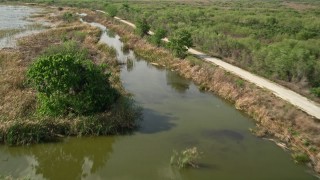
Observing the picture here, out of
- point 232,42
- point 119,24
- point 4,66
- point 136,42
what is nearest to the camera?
point 4,66

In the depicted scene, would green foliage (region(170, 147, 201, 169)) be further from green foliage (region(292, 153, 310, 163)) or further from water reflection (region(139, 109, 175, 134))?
green foliage (region(292, 153, 310, 163))

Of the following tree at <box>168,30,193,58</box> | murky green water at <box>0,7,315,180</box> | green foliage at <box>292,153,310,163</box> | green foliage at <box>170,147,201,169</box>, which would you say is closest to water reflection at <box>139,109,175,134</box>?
murky green water at <box>0,7,315,180</box>

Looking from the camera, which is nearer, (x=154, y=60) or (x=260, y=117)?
(x=260, y=117)

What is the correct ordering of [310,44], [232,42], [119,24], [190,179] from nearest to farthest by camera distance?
[190,179] < [310,44] < [232,42] < [119,24]

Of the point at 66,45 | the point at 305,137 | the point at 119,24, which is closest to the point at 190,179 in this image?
the point at 305,137

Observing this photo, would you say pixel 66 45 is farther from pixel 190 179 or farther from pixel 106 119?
pixel 190 179

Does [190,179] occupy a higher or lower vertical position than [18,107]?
lower

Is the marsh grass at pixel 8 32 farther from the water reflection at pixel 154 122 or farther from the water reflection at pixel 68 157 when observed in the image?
the water reflection at pixel 68 157

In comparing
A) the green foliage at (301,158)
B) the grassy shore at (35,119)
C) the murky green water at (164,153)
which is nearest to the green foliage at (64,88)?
the grassy shore at (35,119)
